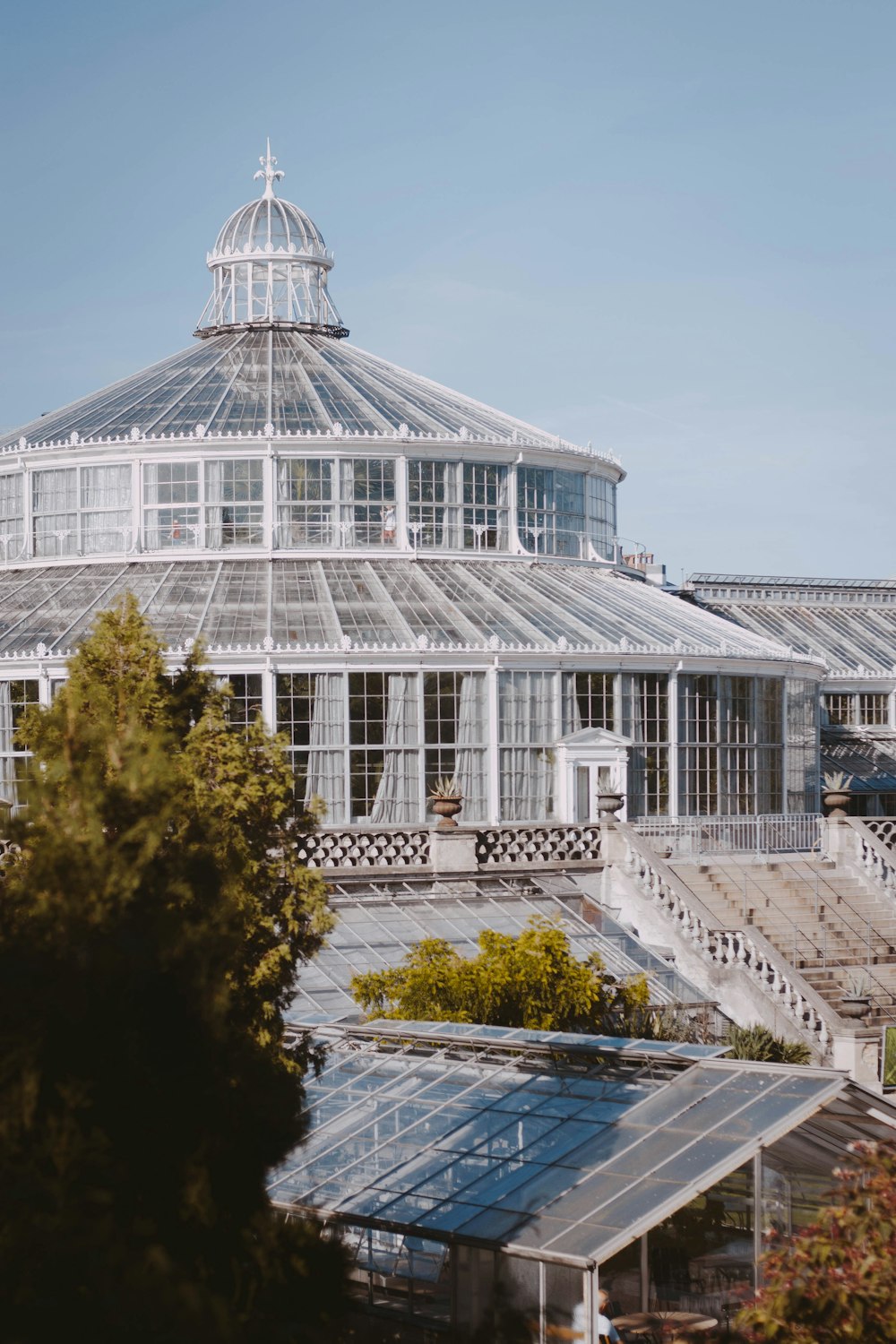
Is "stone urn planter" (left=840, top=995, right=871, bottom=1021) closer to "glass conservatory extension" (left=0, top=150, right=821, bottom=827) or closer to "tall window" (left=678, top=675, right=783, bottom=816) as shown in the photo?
"glass conservatory extension" (left=0, top=150, right=821, bottom=827)

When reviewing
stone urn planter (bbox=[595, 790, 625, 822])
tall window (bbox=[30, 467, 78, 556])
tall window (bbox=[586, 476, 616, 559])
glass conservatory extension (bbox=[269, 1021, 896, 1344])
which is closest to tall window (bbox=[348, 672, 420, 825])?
stone urn planter (bbox=[595, 790, 625, 822])

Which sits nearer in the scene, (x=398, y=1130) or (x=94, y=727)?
(x=94, y=727)

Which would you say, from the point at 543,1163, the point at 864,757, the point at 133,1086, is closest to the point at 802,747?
the point at 864,757

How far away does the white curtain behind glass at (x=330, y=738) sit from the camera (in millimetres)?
36875

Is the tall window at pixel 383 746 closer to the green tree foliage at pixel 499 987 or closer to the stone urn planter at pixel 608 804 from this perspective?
the stone urn planter at pixel 608 804

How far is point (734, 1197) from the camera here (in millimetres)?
23250

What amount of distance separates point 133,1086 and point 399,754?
26.7 meters

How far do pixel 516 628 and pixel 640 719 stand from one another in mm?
3167

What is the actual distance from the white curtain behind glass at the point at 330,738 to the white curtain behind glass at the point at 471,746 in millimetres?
2355

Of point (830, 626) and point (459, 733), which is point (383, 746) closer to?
point (459, 733)

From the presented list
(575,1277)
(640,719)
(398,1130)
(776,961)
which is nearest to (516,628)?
(640,719)

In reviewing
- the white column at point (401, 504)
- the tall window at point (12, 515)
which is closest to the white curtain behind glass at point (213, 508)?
the white column at point (401, 504)

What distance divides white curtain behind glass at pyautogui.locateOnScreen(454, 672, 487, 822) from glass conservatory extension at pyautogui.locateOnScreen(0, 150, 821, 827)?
1.6 inches

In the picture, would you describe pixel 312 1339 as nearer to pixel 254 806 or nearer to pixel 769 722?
pixel 254 806
